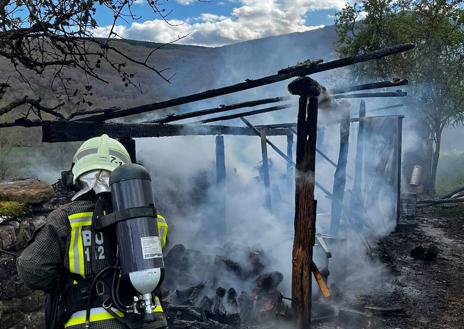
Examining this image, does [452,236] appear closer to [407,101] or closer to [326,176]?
[326,176]

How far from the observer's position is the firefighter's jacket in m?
2.47

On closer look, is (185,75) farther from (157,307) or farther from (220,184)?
(157,307)

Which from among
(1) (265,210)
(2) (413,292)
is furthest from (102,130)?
(1) (265,210)

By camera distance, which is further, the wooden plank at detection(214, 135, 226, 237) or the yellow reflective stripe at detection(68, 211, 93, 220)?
the wooden plank at detection(214, 135, 226, 237)

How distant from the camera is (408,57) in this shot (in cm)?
1886

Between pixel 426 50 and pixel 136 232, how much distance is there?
64.5 feet

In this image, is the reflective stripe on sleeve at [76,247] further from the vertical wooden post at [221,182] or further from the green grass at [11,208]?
the vertical wooden post at [221,182]

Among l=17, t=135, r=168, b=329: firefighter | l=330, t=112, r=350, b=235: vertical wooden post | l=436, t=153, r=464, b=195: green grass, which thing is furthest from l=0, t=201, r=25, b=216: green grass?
l=436, t=153, r=464, b=195: green grass

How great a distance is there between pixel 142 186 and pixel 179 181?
9.26 metres

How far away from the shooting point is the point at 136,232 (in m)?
2.44

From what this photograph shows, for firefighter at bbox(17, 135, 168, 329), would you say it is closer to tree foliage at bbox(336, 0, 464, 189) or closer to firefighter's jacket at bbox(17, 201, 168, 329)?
A: firefighter's jacket at bbox(17, 201, 168, 329)

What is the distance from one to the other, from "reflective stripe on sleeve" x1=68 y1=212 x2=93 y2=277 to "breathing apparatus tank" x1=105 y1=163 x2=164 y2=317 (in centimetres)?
19

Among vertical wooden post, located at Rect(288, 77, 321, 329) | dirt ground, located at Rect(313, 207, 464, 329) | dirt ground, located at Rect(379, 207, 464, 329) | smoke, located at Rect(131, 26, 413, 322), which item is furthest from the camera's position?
smoke, located at Rect(131, 26, 413, 322)

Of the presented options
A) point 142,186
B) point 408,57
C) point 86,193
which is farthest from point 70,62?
point 408,57
